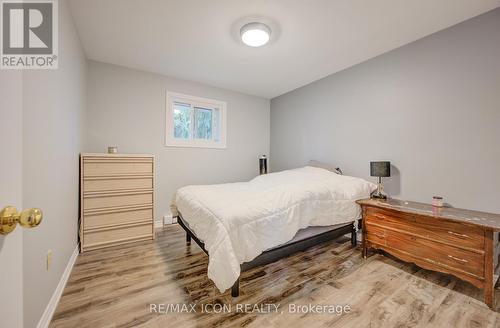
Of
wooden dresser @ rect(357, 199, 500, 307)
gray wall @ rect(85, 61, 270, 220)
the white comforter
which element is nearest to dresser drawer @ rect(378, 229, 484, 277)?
wooden dresser @ rect(357, 199, 500, 307)

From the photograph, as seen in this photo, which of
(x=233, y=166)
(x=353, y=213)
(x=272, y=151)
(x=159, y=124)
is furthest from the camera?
(x=272, y=151)

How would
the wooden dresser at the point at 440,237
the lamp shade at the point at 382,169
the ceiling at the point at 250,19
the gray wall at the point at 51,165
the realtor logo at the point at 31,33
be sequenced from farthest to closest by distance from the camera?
1. the lamp shade at the point at 382,169
2. the ceiling at the point at 250,19
3. the wooden dresser at the point at 440,237
4. the gray wall at the point at 51,165
5. the realtor logo at the point at 31,33

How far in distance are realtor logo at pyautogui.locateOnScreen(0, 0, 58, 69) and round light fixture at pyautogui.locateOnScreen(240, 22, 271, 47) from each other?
163 centimetres

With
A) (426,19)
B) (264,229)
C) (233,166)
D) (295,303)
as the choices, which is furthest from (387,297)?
(233,166)

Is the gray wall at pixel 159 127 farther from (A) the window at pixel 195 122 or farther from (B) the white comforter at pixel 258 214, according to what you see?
(B) the white comforter at pixel 258 214

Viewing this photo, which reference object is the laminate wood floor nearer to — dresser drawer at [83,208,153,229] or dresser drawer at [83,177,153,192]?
dresser drawer at [83,208,153,229]

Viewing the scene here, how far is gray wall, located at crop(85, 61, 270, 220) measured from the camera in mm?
3041

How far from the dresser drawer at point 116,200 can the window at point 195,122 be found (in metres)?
1.06

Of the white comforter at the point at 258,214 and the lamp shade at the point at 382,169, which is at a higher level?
the lamp shade at the point at 382,169

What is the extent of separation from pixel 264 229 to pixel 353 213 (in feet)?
4.52

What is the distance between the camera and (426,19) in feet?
6.85

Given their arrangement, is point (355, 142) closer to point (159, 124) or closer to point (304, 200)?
point (304, 200)

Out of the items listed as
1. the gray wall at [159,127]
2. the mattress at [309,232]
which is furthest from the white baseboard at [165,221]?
the mattress at [309,232]

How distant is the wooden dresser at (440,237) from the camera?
1604 mm
